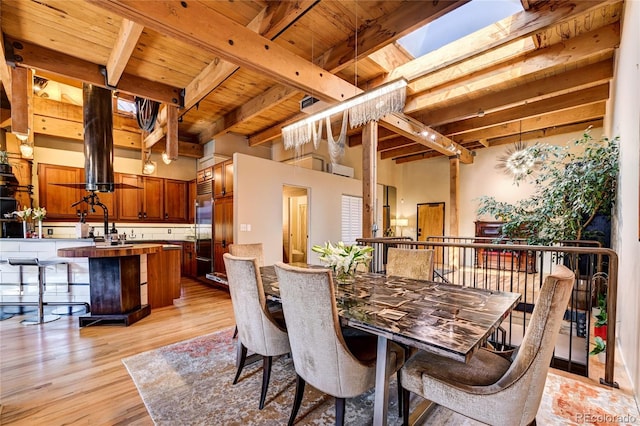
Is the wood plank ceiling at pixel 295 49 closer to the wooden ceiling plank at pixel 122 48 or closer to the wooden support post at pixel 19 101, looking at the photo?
the wooden ceiling plank at pixel 122 48

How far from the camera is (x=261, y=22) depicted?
8.36 feet

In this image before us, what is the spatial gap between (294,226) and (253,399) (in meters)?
5.60

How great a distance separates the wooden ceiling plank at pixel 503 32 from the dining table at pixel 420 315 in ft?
7.96

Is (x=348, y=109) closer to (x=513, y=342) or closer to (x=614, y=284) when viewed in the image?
(x=614, y=284)

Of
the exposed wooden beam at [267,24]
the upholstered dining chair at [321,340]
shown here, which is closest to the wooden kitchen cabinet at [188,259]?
the exposed wooden beam at [267,24]

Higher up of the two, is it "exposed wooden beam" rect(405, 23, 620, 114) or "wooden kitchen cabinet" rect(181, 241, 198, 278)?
"exposed wooden beam" rect(405, 23, 620, 114)

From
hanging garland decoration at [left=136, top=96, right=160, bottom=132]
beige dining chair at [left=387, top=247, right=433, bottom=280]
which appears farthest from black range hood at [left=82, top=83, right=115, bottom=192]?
beige dining chair at [left=387, top=247, right=433, bottom=280]

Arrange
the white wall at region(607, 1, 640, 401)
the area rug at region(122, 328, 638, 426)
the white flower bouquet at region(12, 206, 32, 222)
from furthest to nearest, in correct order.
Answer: the white flower bouquet at region(12, 206, 32, 222) → the white wall at region(607, 1, 640, 401) → the area rug at region(122, 328, 638, 426)

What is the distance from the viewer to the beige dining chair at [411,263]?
277 cm

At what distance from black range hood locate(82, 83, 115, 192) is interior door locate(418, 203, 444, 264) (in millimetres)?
8049

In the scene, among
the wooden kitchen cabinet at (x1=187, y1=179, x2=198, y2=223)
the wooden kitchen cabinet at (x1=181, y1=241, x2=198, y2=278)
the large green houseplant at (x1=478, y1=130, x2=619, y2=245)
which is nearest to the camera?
the large green houseplant at (x1=478, y1=130, x2=619, y2=245)

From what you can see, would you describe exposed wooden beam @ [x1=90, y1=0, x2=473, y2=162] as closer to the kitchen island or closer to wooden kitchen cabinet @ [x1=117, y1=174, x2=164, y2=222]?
the kitchen island

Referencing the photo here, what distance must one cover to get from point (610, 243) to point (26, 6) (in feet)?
23.2

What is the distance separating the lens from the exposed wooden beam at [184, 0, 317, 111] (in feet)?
7.53
